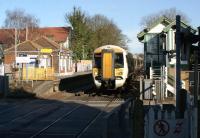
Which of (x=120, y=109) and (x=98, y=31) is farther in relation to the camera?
(x=98, y=31)

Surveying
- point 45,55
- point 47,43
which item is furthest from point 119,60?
point 47,43

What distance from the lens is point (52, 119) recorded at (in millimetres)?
20859

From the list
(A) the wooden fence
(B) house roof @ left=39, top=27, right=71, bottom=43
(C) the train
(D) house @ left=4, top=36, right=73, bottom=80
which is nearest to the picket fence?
(C) the train

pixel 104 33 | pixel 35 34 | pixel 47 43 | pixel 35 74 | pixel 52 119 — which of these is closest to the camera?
pixel 52 119

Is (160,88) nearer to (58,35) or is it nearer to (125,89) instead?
(125,89)

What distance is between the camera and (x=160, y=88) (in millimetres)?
29672

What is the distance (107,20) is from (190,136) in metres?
108

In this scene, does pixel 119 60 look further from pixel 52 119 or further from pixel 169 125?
pixel 169 125

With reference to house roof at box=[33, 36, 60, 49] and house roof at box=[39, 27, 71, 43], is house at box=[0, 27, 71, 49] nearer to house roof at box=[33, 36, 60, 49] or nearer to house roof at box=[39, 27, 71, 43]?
house roof at box=[39, 27, 71, 43]

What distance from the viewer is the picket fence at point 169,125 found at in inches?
418

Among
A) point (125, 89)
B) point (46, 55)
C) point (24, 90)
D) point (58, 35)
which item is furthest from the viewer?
point (58, 35)

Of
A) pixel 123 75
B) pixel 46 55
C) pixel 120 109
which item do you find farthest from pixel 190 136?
pixel 46 55

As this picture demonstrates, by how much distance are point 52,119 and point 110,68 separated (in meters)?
13.3

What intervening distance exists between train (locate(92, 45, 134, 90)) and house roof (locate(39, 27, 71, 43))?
73.4 metres
